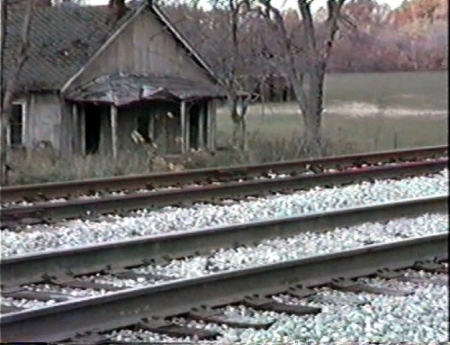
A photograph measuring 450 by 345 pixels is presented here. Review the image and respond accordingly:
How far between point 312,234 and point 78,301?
12.4 ft

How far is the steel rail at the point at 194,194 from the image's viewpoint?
9375mm

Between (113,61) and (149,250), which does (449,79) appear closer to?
(149,250)

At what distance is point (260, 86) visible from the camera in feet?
83.5

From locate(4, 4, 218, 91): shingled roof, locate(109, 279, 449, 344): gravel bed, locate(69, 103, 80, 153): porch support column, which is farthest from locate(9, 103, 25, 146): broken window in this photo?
locate(109, 279, 449, 344): gravel bed

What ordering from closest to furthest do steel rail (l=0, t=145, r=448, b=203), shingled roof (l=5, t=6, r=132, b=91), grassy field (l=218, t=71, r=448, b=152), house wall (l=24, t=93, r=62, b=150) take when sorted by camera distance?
steel rail (l=0, t=145, r=448, b=203) → grassy field (l=218, t=71, r=448, b=152) → house wall (l=24, t=93, r=62, b=150) → shingled roof (l=5, t=6, r=132, b=91)

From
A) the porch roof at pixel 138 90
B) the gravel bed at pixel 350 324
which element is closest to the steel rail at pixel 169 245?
the gravel bed at pixel 350 324

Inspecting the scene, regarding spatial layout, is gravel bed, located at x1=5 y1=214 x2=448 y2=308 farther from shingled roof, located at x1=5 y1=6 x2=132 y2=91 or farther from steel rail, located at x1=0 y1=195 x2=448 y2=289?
shingled roof, located at x1=5 y1=6 x2=132 y2=91

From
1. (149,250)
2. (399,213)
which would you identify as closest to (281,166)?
(399,213)

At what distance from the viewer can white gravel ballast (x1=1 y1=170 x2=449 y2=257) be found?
323 inches

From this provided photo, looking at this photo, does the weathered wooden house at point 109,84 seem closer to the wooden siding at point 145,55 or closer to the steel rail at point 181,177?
the wooden siding at point 145,55

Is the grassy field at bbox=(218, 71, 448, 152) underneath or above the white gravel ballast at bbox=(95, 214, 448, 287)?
above

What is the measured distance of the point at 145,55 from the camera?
2775cm

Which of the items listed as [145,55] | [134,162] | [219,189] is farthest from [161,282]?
[145,55]

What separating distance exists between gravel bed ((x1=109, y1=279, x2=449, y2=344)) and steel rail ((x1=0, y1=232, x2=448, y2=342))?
13 centimetres
